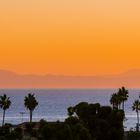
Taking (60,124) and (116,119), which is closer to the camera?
(60,124)

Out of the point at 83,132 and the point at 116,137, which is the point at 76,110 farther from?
the point at 83,132

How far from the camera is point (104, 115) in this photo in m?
89.1

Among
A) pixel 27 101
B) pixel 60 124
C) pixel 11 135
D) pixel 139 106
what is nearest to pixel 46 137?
pixel 60 124

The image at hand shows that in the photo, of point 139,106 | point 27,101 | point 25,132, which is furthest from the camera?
point 139,106

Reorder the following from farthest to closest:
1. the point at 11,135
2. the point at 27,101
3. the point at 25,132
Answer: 1. the point at 27,101
2. the point at 25,132
3. the point at 11,135

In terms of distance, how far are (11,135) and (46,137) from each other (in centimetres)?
2250

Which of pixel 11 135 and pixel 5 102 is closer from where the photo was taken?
pixel 11 135

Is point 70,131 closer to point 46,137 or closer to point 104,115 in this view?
point 46,137

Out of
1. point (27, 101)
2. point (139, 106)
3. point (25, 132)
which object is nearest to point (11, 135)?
point (25, 132)

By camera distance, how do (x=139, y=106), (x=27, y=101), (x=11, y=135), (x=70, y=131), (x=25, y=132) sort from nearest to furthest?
(x=70, y=131)
(x=11, y=135)
(x=25, y=132)
(x=27, y=101)
(x=139, y=106)

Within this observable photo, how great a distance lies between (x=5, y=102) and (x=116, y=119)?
238 ft

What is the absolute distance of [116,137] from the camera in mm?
88500

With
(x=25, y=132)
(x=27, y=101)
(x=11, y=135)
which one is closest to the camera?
(x=11, y=135)

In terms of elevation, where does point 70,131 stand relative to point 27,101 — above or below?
below
